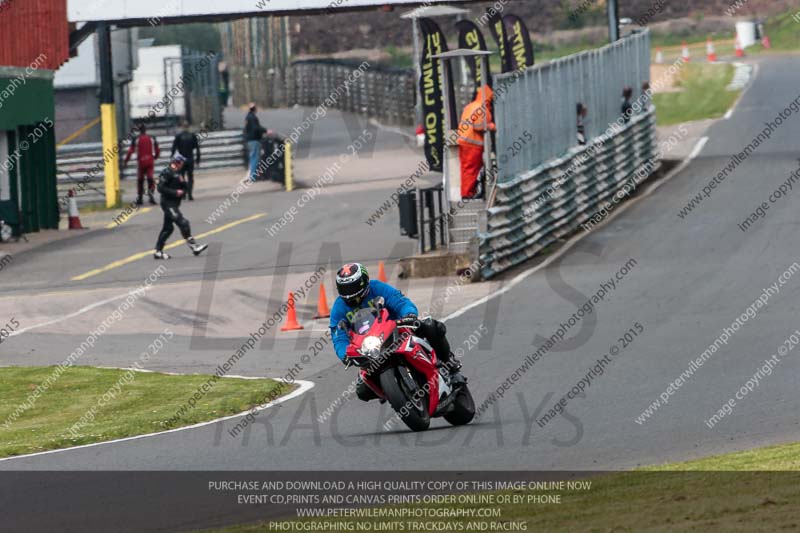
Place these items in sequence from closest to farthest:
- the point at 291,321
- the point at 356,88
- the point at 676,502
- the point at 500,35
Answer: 1. the point at 676,502
2. the point at 291,321
3. the point at 500,35
4. the point at 356,88

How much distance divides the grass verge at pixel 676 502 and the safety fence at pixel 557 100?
1409 cm

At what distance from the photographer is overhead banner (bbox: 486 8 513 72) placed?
3075 centimetres

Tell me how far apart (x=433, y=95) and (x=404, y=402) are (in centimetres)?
1662

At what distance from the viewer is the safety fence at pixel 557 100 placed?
2359 centimetres

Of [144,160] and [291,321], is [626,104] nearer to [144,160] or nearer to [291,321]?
[144,160]

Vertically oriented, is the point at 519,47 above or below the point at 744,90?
above

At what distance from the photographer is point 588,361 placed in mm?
15328

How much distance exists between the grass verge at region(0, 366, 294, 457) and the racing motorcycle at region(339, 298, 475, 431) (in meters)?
2.82

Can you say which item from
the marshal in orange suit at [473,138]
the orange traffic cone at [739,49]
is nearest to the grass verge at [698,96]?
the orange traffic cone at [739,49]

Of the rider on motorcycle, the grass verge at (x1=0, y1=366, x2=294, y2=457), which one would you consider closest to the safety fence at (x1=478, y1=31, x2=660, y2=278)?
the grass verge at (x1=0, y1=366, x2=294, y2=457)

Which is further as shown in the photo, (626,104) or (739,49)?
(739,49)

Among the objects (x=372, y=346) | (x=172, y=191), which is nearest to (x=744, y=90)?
(x=172, y=191)

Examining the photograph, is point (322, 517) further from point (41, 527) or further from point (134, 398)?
point (134, 398)

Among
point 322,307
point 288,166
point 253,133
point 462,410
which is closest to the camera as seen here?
point 462,410
